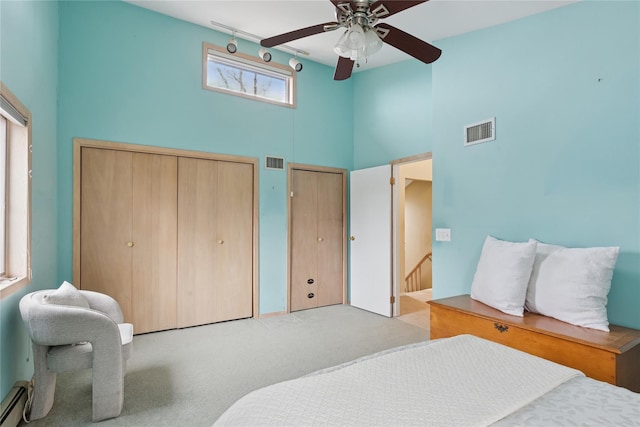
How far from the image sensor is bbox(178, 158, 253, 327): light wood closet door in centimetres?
369

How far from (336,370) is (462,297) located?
195 cm

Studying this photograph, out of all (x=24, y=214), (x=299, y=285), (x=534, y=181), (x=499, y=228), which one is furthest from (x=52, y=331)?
(x=534, y=181)

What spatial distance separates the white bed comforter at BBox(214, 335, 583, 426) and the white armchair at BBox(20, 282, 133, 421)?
137 centimetres

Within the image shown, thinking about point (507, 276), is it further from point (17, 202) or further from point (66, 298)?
point (17, 202)

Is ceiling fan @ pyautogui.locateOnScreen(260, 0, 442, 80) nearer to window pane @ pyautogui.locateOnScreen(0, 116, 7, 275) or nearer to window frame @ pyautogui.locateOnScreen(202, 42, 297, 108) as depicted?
window pane @ pyautogui.locateOnScreen(0, 116, 7, 275)

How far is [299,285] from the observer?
4.47 metres

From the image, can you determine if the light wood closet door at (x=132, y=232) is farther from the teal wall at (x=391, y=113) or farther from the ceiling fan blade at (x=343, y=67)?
the teal wall at (x=391, y=113)

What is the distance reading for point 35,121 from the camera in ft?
7.87

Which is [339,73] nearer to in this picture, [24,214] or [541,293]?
[541,293]

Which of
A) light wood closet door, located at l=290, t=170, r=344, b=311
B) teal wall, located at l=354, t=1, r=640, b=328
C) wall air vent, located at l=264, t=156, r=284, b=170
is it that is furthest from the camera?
light wood closet door, located at l=290, t=170, r=344, b=311

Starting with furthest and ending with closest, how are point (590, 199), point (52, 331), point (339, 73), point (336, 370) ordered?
point (339, 73)
point (590, 199)
point (52, 331)
point (336, 370)

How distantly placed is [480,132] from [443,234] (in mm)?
1015

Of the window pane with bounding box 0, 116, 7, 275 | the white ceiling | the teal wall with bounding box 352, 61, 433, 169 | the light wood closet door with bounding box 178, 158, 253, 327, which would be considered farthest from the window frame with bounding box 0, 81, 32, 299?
the teal wall with bounding box 352, 61, 433, 169

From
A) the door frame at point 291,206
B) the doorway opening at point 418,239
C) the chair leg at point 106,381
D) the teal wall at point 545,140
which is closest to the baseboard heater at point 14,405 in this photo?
the chair leg at point 106,381
